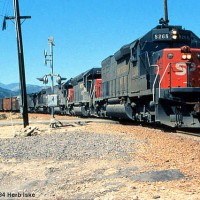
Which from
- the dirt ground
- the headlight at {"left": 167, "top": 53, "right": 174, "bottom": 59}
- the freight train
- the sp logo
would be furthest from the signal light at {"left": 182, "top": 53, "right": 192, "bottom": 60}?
the dirt ground

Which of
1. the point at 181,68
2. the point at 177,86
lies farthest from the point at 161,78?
the point at 181,68

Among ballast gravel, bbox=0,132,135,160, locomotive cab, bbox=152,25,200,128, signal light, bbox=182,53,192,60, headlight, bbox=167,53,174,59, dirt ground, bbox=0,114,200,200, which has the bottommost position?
dirt ground, bbox=0,114,200,200

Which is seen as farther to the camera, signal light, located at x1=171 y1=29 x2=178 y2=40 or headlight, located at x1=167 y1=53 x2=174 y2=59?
signal light, located at x1=171 y1=29 x2=178 y2=40

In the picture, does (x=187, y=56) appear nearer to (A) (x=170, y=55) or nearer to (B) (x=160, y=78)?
(A) (x=170, y=55)

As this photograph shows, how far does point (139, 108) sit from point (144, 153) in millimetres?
7968

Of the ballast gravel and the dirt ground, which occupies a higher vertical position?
the ballast gravel

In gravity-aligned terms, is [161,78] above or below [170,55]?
below

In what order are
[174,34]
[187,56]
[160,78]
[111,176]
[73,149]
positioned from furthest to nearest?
[174,34] < [160,78] < [187,56] < [73,149] < [111,176]

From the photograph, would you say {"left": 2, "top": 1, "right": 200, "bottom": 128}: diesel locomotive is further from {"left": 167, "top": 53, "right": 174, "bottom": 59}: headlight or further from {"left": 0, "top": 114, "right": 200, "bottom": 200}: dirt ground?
{"left": 0, "top": 114, "right": 200, "bottom": 200}: dirt ground

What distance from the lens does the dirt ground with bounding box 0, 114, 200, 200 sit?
5.45m

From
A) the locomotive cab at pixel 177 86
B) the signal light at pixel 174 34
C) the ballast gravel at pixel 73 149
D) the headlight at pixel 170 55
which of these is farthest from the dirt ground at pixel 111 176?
the signal light at pixel 174 34

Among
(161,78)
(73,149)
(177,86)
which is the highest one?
(161,78)

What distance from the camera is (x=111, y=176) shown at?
6.59 meters

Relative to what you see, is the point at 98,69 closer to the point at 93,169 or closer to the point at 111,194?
the point at 93,169
